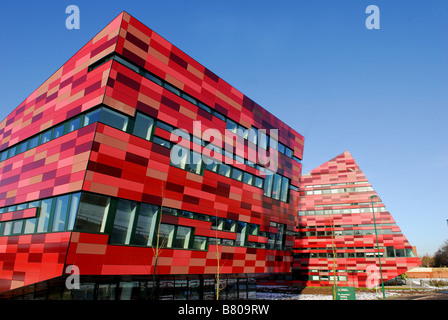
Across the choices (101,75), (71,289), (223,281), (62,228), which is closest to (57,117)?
(101,75)

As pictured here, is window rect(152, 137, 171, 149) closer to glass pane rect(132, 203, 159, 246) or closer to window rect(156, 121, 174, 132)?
window rect(156, 121, 174, 132)

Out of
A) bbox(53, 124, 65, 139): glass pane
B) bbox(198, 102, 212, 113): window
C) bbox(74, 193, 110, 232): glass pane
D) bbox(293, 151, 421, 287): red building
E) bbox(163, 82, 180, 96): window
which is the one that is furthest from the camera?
bbox(293, 151, 421, 287): red building

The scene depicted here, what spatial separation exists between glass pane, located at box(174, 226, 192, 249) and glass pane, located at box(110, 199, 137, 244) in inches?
136

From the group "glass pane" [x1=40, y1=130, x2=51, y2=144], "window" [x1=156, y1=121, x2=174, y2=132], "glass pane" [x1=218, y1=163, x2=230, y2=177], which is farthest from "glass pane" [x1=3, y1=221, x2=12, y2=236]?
"glass pane" [x1=218, y1=163, x2=230, y2=177]

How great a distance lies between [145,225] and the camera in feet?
56.2

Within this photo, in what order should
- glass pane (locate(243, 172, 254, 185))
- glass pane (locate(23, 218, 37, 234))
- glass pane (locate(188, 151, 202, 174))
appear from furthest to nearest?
glass pane (locate(243, 172, 254, 185))
glass pane (locate(188, 151, 202, 174))
glass pane (locate(23, 218, 37, 234))

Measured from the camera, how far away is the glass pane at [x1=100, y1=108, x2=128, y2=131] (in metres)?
15.8

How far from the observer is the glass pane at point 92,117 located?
51.4 feet

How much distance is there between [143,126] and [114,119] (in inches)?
74.2

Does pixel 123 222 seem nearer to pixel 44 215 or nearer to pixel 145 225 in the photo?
pixel 145 225

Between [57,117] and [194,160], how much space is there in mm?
9016

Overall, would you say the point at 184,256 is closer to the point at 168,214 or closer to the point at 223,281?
the point at 168,214

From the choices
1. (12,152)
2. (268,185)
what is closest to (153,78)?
(12,152)

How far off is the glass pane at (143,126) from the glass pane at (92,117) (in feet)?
7.21
